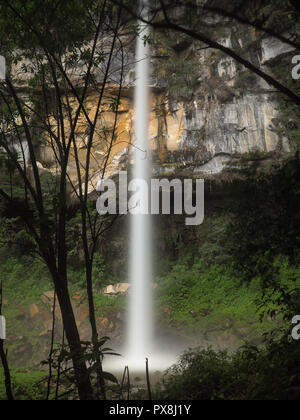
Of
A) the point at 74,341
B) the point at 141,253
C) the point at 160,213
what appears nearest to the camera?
the point at 74,341

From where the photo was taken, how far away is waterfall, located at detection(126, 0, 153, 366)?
8617 millimetres

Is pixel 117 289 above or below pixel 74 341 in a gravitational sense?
above

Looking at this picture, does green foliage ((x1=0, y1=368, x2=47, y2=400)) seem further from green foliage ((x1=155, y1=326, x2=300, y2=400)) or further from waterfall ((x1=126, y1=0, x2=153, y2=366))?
waterfall ((x1=126, y1=0, x2=153, y2=366))

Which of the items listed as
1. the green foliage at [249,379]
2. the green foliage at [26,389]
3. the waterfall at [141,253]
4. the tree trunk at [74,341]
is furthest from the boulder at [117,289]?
the tree trunk at [74,341]

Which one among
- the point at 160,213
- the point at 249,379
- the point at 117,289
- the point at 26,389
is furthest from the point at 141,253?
the point at 249,379

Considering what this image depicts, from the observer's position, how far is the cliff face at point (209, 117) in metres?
11.9

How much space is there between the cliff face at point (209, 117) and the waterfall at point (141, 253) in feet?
1.05

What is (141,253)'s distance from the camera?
12.2 m

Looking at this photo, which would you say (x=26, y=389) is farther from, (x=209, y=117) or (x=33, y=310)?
(x=209, y=117)

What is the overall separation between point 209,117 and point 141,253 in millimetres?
6042

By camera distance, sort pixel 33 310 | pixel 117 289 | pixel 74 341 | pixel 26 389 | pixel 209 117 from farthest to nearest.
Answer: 1. pixel 209 117
2. pixel 117 289
3. pixel 33 310
4. pixel 26 389
5. pixel 74 341

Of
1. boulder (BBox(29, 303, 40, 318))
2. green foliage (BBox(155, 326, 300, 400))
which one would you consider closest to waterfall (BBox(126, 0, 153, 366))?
boulder (BBox(29, 303, 40, 318))

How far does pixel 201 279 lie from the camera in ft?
34.5

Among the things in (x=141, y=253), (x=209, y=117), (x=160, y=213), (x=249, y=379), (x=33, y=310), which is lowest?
(x=249, y=379)
